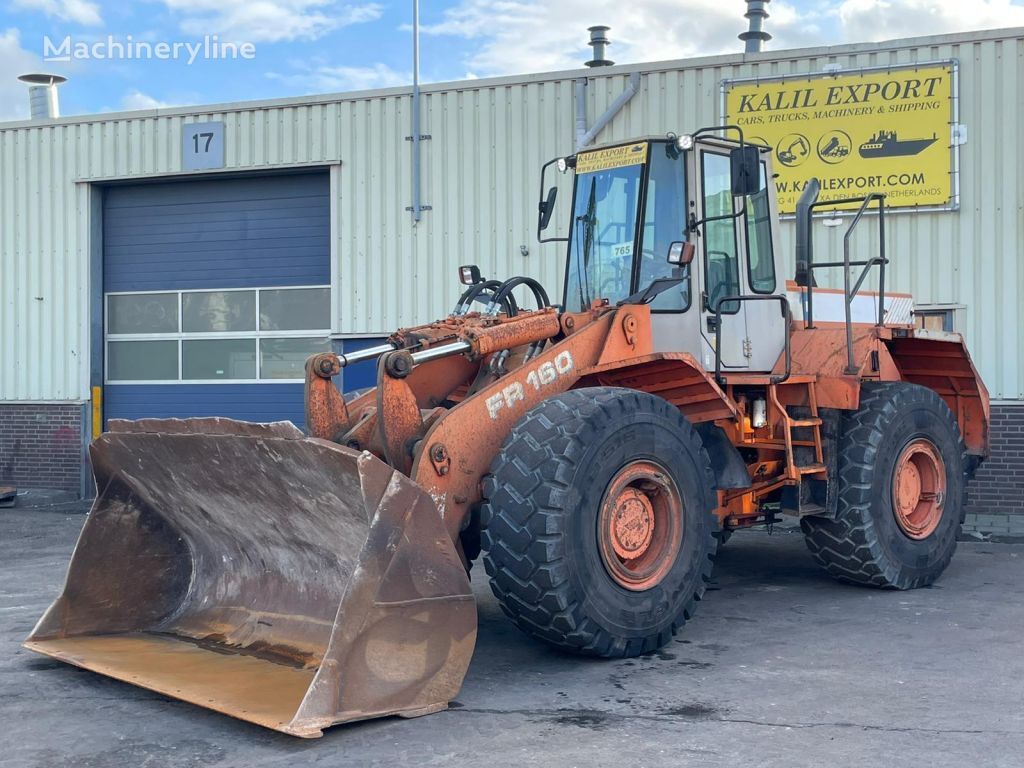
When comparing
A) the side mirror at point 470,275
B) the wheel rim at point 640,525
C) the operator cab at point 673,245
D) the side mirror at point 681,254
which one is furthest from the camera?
the side mirror at point 470,275

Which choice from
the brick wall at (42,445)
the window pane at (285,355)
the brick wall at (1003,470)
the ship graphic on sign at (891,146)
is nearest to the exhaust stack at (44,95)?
the brick wall at (42,445)

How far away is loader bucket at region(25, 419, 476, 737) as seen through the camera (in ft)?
16.9

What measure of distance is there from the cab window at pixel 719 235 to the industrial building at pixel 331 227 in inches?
230

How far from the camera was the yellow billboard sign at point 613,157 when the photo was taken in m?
7.68

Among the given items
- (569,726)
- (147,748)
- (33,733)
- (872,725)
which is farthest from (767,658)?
(33,733)

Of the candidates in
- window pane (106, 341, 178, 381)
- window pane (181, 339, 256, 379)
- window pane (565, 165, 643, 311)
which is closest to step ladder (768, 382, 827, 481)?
window pane (565, 165, 643, 311)

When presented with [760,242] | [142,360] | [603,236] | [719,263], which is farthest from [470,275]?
[142,360]

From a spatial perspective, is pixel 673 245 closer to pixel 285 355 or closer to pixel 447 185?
pixel 447 185

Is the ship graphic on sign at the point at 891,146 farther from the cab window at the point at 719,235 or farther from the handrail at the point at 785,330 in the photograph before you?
the cab window at the point at 719,235

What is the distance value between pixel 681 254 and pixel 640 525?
5.80 feet

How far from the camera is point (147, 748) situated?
4.96m

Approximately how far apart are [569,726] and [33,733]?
2.33 meters

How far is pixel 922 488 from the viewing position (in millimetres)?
8828

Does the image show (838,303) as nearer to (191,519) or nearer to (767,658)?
Result: (767,658)
